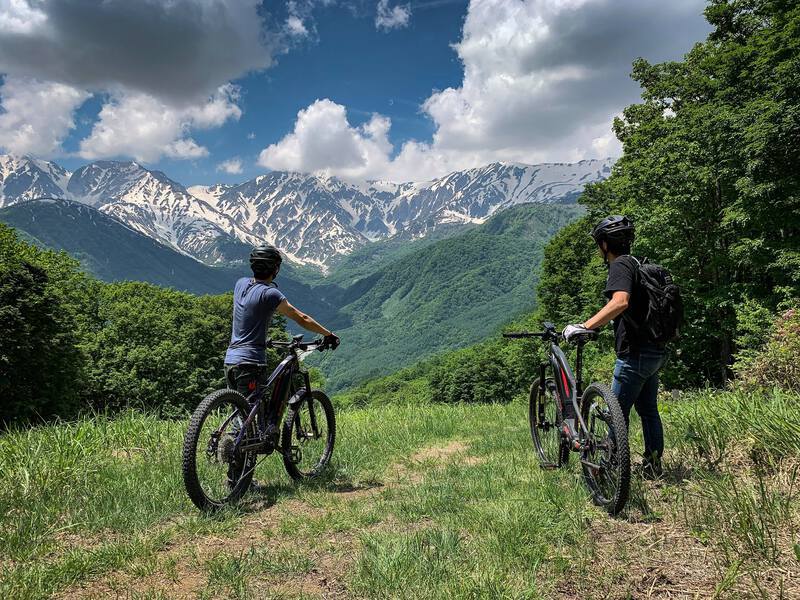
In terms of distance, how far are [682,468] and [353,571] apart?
3.47 m

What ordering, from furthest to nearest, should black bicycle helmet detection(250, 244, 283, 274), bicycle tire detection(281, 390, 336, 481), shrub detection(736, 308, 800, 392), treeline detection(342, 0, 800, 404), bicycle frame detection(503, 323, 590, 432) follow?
treeline detection(342, 0, 800, 404) → shrub detection(736, 308, 800, 392) → bicycle tire detection(281, 390, 336, 481) → black bicycle helmet detection(250, 244, 283, 274) → bicycle frame detection(503, 323, 590, 432)

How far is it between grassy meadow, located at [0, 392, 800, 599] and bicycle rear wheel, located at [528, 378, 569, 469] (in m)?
0.26

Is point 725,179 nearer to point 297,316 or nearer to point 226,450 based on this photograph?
point 297,316

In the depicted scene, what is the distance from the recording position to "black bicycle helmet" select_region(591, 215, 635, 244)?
437 centimetres

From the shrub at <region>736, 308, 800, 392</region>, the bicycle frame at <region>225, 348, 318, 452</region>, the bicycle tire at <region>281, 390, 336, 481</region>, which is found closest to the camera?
the bicycle frame at <region>225, 348, 318, 452</region>

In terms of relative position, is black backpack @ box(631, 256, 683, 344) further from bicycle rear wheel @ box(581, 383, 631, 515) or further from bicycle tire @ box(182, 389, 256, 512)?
bicycle tire @ box(182, 389, 256, 512)

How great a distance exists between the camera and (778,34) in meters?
16.6

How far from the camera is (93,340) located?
39375 millimetres

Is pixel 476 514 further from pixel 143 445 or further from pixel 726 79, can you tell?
pixel 726 79

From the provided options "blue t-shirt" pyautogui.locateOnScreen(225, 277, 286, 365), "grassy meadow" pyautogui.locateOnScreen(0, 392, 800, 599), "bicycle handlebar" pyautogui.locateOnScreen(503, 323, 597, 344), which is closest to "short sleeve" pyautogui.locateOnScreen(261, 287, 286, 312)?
Answer: "blue t-shirt" pyautogui.locateOnScreen(225, 277, 286, 365)

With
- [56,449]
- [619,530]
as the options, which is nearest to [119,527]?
[56,449]

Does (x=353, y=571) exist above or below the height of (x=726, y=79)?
below

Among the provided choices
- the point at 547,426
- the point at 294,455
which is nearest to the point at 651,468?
the point at 547,426

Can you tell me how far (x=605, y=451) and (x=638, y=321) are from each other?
1196mm
